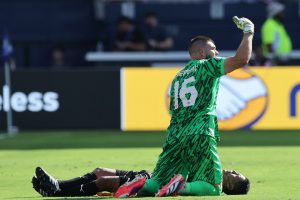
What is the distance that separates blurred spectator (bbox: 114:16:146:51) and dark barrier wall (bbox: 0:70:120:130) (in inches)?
154

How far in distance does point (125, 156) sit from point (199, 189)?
651 centimetres

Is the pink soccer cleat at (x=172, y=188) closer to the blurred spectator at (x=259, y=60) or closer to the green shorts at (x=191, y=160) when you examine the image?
the green shorts at (x=191, y=160)

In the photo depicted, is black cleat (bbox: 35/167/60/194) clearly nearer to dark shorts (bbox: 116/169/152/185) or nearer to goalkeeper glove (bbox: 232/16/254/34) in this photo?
dark shorts (bbox: 116/169/152/185)

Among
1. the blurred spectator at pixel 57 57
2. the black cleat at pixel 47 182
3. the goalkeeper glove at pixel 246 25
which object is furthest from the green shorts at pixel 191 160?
the blurred spectator at pixel 57 57

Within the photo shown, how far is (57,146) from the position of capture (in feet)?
66.6

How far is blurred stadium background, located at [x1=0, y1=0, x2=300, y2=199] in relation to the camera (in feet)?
55.5

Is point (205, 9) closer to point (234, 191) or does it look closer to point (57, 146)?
point (57, 146)

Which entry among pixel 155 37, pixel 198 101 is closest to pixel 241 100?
pixel 155 37

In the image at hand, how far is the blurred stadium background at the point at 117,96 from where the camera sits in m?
Result: 16.9

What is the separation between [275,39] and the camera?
87.2ft

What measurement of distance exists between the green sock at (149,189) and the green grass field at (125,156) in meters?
0.90

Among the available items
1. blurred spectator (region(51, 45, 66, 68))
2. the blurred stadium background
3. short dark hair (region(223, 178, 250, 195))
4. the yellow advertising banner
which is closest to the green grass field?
the blurred stadium background

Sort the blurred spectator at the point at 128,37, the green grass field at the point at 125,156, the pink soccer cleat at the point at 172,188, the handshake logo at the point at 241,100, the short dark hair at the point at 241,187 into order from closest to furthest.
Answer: the pink soccer cleat at the point at 172,188 < the short dark hair at the point at 241,187 < the green grass field at the point at 125,156 < the handshake logo at the point at 241,100 < the blurred spectator at the point at 128,37

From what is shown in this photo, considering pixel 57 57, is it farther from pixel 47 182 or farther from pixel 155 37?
pixel 47 182
